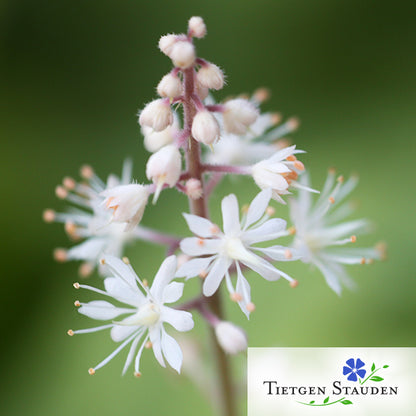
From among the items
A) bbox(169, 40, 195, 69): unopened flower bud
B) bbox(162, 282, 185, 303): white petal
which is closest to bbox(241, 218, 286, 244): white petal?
bbox(162, 282, 185, 303): white petal

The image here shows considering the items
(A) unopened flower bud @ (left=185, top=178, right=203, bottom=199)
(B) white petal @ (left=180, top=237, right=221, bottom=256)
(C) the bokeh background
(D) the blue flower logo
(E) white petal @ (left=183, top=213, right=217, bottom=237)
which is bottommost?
(D) the blue flower logo

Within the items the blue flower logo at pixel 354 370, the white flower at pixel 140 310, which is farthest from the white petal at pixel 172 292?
the blue flower logo at pixel 354 370

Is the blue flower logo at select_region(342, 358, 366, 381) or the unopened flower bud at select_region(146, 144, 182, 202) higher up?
the unopened flower bud at select_region(146, 144, 182, 202)

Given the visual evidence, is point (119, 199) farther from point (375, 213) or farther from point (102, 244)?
point (375, 213)

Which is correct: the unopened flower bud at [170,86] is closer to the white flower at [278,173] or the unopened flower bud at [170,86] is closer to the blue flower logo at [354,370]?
the white flower at [278,173]

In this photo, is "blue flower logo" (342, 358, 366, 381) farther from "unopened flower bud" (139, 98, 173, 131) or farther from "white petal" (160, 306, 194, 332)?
"unopened flower bud" (139, 98, 173, 131)
